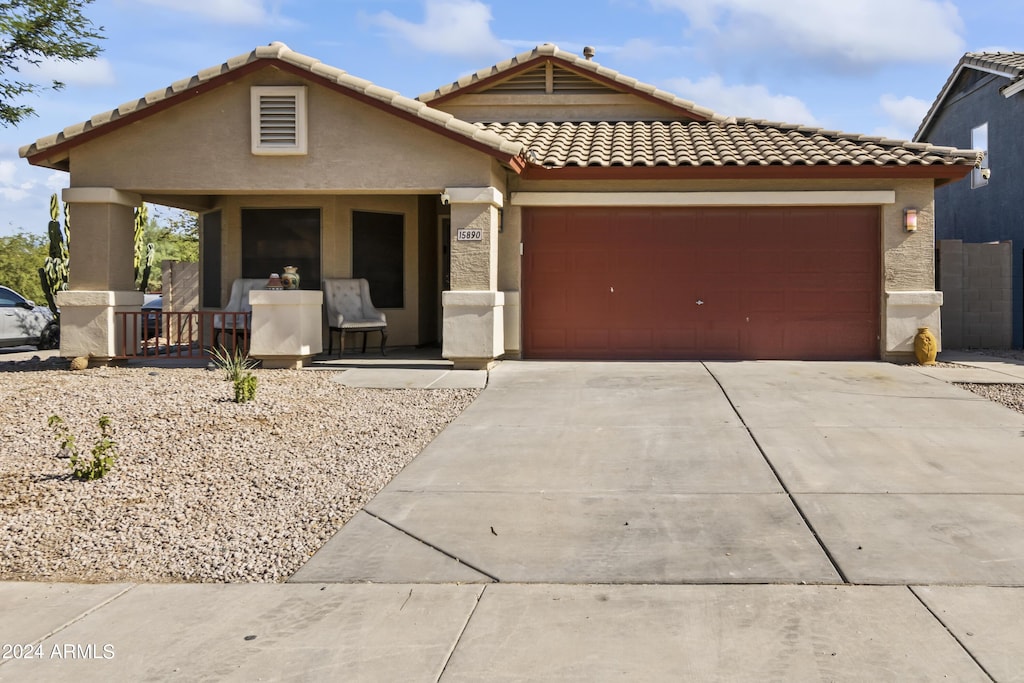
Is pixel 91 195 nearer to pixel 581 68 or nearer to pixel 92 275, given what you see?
pixel 92 275

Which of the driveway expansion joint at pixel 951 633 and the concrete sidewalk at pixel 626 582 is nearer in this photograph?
the driveway expansion joint at pixel 951 633

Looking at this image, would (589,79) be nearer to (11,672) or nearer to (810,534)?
(810,534)

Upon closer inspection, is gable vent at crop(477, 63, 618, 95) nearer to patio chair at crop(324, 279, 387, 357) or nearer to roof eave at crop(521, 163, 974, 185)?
roof eave at crop(521, 163, 974, 185)

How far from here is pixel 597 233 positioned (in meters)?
14.4

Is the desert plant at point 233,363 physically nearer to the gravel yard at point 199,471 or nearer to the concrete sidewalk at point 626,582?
the gravel yard at point 199,471

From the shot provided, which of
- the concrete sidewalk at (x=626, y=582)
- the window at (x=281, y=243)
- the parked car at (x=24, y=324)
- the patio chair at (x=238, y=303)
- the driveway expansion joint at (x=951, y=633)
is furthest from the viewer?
the parked car at (x=24, y=324)

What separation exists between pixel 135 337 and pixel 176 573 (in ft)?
32.9

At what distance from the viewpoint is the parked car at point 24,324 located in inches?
719

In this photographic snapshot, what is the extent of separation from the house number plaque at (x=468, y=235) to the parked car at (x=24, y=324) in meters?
10.6

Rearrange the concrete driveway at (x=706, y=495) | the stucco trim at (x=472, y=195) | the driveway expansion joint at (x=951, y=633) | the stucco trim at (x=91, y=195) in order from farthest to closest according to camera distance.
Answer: the stucco trim at (x=91, y=195) < the stucco trim at (x=472, y=195) < the concrete driveway at (x=706, y=495) < the driveway expansion joint at (x=951, y=633)

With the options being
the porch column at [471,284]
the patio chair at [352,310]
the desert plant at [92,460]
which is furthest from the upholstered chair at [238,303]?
the desert plant at [92,460]

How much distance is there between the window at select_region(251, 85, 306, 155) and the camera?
13164 millimetres

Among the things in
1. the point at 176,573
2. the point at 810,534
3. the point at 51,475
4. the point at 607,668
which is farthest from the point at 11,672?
the point at 810,534

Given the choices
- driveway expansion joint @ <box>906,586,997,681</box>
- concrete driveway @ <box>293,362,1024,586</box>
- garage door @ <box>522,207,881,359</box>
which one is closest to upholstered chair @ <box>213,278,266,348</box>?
garage door @ <box>522,207,881,359</box>
